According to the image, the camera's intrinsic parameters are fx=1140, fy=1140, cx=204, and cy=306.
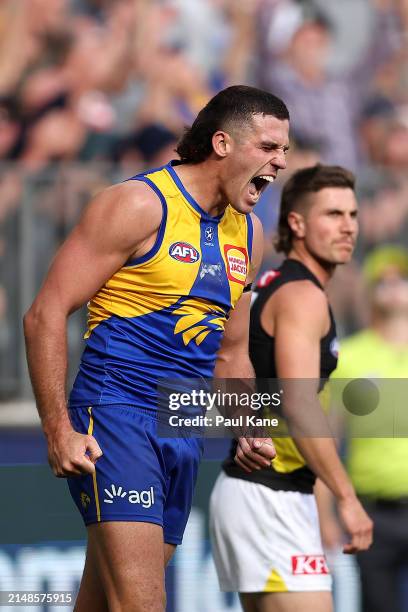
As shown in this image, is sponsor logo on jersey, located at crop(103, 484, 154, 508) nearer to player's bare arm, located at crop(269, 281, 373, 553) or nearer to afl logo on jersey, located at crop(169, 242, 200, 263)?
afl logo on jersey, located at crop(169, 242, 200, 263)

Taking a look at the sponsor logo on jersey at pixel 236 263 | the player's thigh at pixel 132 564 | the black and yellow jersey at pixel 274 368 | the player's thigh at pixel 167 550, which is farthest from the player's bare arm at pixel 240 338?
the player's thigh at pixel 132 564

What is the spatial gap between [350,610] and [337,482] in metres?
1.78

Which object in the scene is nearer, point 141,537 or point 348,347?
point 141,537

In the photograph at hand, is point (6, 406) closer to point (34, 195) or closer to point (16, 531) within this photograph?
point (16, 531)

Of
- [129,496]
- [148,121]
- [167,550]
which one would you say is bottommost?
[167,550]

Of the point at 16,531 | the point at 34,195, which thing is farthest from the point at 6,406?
the point at 34,195

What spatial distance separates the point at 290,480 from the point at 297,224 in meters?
1.14

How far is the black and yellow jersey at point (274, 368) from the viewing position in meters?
4.77

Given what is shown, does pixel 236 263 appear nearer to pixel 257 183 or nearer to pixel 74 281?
pixel 257 183

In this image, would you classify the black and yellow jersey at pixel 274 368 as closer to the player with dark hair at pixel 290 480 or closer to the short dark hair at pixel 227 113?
the player with dark hair at pixel 290 480

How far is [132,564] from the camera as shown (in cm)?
369

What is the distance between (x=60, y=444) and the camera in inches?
142

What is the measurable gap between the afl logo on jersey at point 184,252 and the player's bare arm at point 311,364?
2.75ft

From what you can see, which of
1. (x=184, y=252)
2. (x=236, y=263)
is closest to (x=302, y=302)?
(x=236, y=263)
